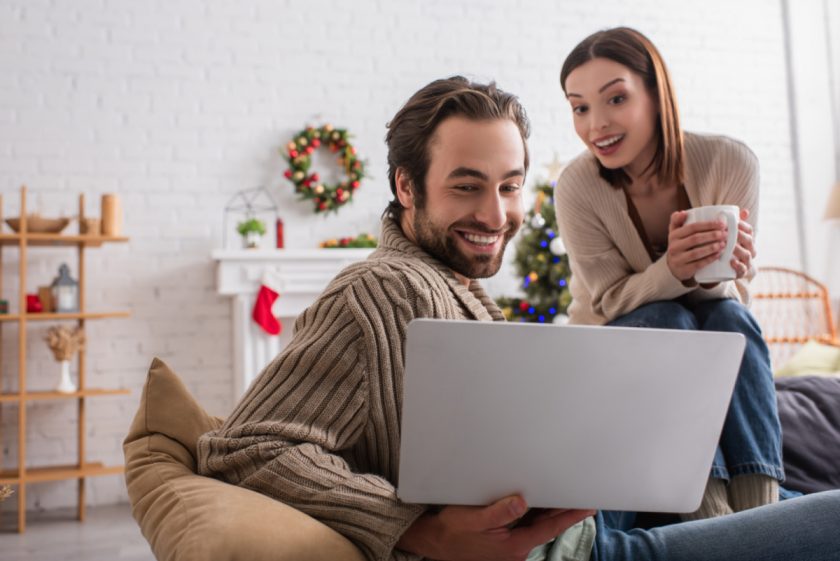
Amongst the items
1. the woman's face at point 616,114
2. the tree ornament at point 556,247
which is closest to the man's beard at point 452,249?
the woman's face at point 616,114

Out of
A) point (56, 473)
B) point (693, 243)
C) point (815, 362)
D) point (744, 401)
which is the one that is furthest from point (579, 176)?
point (56, 473)

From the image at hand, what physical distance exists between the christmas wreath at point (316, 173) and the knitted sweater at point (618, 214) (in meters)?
2.89

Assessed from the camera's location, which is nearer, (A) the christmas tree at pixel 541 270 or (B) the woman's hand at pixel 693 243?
(B) the woman's hand at pixel 693 243

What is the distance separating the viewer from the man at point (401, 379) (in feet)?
3.34

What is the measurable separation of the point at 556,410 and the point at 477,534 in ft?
0.62

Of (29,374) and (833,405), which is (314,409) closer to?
(833,405)

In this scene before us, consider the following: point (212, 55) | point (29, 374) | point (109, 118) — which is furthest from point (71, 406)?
point (212, 55)

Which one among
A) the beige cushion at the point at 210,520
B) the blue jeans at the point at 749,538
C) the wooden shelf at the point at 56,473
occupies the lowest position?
the wooden shelf at the point at 56,473

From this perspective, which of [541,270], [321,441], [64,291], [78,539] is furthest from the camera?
[541,270]

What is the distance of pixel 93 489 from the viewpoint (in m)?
4.44

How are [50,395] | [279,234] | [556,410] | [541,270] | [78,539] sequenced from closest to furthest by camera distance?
[556,410] → [78,539] → [50,395] → [279,234] → [541,270]

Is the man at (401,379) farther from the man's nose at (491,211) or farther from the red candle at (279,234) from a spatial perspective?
the red candle at (279,234)

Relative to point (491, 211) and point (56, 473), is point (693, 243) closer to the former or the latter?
point (491, 211)

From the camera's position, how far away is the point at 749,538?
3.95 ft
